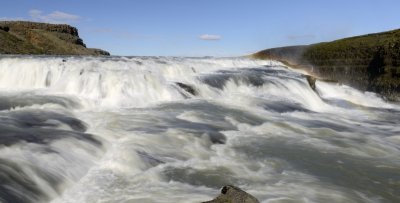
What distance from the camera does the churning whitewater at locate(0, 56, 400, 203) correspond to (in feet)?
24.3

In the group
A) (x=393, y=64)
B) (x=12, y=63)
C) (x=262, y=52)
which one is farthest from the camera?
(x=262, y=52)

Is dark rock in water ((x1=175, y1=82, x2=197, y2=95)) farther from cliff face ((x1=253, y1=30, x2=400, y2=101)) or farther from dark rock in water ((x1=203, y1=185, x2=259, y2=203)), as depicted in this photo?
dark rock in water ((x1=203, y1=185, x2=259, y2=203))

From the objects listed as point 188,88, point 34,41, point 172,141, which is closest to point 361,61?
point 188,88

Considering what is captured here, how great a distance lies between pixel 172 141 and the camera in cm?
1038

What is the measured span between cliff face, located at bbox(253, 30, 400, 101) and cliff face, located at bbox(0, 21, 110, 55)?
41.7 metres

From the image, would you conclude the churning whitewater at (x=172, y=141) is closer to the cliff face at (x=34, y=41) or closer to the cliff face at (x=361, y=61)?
the cliff face at (x=361, y=61)

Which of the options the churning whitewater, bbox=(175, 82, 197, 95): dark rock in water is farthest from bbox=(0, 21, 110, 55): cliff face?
the churning whitewater

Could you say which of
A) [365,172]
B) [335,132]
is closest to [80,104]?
[335,132]

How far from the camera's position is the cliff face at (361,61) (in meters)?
23.5

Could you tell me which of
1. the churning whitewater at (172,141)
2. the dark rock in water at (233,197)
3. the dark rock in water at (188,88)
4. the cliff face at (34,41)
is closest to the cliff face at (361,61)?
the churning whitewater at (172,141)

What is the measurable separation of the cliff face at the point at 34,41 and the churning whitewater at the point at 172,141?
146 feet

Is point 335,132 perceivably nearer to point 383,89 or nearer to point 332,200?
point 332,200

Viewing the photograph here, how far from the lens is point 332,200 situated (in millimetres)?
7391

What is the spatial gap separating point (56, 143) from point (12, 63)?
1235 cm
